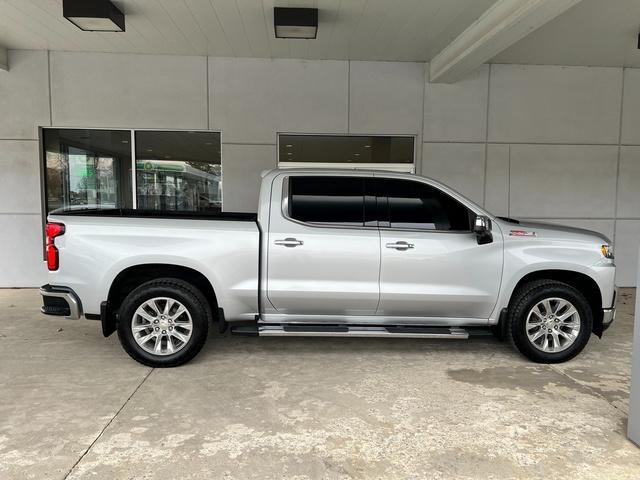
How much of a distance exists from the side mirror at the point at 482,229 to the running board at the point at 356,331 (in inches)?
37.6

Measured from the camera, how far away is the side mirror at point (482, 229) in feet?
14.5

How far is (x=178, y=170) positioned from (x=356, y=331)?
17.4ft

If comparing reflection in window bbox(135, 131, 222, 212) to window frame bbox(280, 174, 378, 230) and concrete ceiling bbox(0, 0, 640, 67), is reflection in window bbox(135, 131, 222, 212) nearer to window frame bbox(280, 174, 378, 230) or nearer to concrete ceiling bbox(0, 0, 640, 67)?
concrete ceiling bbox(0, 0, 640, 67)

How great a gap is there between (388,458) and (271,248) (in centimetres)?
221

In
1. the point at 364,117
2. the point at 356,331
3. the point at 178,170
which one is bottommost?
the point at 356,331

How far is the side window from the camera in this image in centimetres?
473

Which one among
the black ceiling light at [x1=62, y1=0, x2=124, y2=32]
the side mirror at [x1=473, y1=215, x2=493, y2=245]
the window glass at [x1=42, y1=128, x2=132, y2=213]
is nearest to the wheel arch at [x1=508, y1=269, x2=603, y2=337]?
the side mirror at [x1=473, y1=215, x2=493, y2=245]

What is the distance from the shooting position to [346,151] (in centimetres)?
844

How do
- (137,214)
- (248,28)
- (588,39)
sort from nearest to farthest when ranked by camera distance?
1. (137,214)
2. (248,28)
3. (588,39)

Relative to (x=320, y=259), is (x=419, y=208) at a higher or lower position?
higher

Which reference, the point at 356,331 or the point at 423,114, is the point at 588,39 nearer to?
the point at 423,114

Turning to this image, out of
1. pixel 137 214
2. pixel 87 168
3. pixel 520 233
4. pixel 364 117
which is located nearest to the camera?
pixel 520 233

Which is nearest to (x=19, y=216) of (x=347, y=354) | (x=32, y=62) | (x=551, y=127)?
(x=32, y=62)

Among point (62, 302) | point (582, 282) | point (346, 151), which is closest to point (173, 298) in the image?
point (62, 302)
